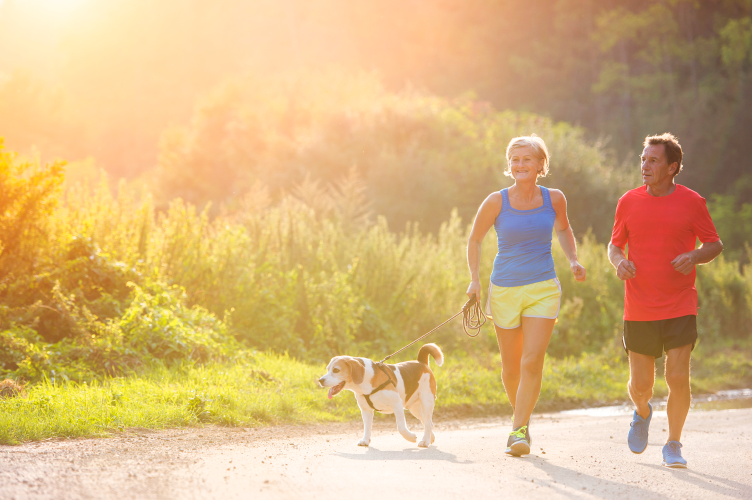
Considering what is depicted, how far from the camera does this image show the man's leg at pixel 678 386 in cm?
607

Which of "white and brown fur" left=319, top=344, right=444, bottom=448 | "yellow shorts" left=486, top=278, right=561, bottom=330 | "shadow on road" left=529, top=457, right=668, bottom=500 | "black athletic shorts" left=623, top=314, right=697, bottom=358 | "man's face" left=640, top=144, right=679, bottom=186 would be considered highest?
"man's face" left=640, top=144, right=679, bottom=186

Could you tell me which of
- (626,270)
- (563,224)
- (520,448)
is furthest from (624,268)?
(520,448)

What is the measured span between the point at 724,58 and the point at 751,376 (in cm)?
4187

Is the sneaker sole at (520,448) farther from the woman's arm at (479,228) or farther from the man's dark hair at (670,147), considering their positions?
the man's dark hair at (670,147)

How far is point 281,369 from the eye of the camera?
10594 mm

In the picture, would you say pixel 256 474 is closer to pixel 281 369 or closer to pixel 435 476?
pixel 435 476

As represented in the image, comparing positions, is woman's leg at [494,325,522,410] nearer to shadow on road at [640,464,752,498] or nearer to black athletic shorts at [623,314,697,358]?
black athletic shorts at [623,314,697,358]

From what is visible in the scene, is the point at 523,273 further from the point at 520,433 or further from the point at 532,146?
the point at 520,433

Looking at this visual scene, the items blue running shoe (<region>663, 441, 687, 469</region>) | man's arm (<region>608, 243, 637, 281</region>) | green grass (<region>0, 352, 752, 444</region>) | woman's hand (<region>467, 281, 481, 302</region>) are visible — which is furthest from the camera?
green grass (<region>0, 352, 752, 444</region>)

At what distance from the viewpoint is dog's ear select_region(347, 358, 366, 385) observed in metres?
6.68

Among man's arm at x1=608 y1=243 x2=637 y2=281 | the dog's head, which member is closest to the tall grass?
A: the dog's head

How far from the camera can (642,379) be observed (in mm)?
6250

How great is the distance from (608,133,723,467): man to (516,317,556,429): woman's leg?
73cm

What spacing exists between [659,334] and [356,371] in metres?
2.59
